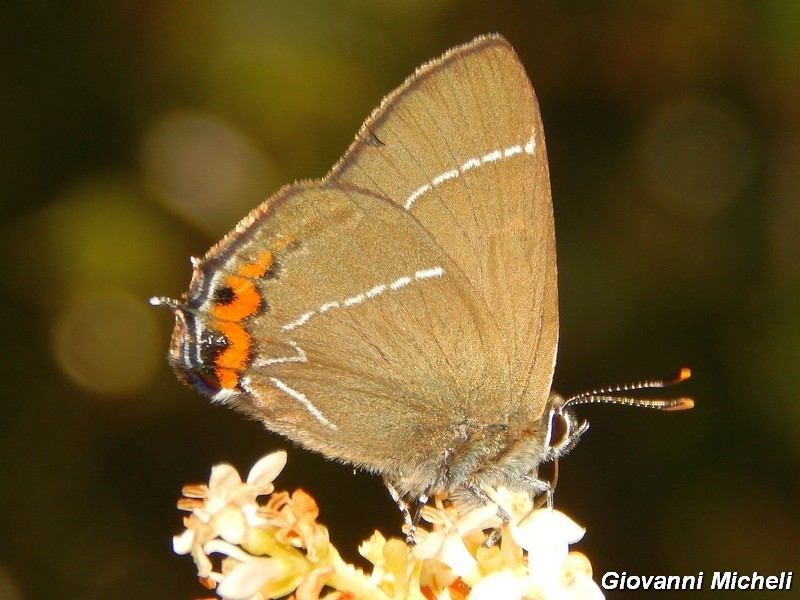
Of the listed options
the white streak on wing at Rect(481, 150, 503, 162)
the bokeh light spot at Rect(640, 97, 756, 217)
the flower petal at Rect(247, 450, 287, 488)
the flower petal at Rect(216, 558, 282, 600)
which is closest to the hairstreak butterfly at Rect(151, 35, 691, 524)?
the white streak on wing at Rect(481, 150, 503, 162)

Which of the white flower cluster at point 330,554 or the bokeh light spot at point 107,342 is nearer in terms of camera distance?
the white flower cluster at point 330,554

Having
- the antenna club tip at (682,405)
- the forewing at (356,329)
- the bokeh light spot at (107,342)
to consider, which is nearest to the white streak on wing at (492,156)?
the forewing at (356,329)

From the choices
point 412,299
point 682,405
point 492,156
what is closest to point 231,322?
point 412,299

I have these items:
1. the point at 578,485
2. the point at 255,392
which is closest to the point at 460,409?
the point at 255,392

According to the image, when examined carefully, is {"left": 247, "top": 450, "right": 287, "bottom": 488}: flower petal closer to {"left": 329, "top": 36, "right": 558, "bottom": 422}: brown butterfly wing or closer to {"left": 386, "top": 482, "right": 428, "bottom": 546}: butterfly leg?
{"left": 386, "top": 482, "right": 428, "bottom": 546}: butterfly leg

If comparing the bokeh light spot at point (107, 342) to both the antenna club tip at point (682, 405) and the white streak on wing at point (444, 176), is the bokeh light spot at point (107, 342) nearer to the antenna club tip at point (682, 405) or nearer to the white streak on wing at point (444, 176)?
the white streak on wing at point (444, 176)

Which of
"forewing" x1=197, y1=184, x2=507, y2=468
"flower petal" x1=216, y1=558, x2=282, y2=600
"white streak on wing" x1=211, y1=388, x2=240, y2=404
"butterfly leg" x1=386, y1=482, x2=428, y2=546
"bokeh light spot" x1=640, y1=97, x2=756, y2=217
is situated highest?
"bokeh light spot" x1=640, y1=97, x2=756, y2=217

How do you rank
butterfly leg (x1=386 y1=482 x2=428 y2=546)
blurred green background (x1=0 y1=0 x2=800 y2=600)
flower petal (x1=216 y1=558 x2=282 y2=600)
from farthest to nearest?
blurred green background (x1=0 y1=0 x2=800 y2=600) < butterfly leg (x1=386 y1=482 x2=428 y2=546) < flower petal (x1=216 y1=558 x2=282 y2=600)
